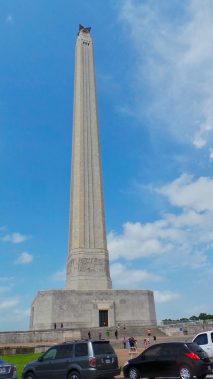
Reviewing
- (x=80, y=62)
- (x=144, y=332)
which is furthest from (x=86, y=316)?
(x=80, y=62)

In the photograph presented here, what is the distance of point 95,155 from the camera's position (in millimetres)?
56812

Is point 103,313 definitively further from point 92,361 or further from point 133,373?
point 92,361

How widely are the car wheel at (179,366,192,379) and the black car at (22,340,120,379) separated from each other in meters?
2.21

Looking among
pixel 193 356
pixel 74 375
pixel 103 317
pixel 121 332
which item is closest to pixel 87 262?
pixel 103 317

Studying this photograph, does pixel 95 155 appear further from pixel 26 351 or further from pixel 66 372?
pixel 66 372

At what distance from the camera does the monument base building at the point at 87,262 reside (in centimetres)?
4516

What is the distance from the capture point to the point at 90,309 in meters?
45.8

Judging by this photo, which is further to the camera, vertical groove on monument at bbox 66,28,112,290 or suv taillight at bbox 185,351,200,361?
vertical groove on monument at bbox 66,28,112,290

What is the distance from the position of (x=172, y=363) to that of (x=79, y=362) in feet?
11.0

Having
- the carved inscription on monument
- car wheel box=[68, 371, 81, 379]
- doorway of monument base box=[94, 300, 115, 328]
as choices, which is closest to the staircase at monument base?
doorway of monument base box=[94, 300, 115, 328]

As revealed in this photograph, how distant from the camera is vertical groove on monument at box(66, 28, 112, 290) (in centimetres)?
4994

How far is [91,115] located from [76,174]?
10.6m

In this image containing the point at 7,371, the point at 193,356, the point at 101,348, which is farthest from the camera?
the point at 7,371

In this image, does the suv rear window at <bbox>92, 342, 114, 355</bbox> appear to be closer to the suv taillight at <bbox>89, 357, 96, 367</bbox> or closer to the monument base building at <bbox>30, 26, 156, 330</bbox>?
the suv taillight at <bbox>89, 357, 96, 367</bbox>
